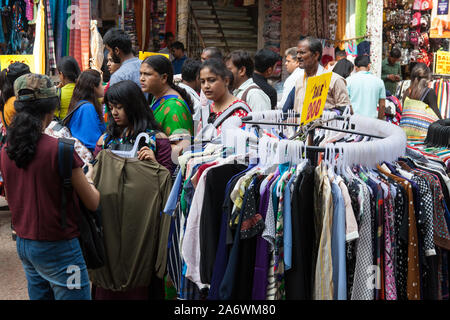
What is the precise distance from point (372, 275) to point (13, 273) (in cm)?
360

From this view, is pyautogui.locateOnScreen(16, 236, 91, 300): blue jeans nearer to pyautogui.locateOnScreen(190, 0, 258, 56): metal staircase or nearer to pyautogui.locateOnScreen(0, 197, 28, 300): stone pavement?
pyautogui.locateOnScreen(0, 197, 28, 300): stone pavement

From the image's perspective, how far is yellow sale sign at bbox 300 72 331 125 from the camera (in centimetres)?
302

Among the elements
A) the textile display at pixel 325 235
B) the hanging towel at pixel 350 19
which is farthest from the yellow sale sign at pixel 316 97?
the hanging towel at pixel 350 19

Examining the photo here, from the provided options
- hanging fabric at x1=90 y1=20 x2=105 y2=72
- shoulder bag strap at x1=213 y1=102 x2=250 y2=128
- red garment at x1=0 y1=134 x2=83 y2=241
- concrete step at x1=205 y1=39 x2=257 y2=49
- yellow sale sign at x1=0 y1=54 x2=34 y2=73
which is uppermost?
concrete step at x1=205 y1=39 x2=257 y2=49

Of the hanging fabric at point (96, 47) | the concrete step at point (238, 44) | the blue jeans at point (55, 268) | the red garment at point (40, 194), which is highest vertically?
the concrete step at point (238, 44)

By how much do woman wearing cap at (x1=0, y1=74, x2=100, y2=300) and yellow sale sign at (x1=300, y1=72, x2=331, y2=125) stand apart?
4.29 feet

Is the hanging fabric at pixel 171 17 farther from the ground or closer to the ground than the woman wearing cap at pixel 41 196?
farther from the ground

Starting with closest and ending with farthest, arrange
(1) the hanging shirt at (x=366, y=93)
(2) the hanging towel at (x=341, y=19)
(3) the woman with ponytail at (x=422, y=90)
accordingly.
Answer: (3) the woman with ponytail at (x=422, y=90) < (1) the hanging shirt at (x=366, y=93) < (2) the hanging towel at (x=341, y=19)

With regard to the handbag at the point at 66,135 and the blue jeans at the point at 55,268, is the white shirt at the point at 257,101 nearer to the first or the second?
the handbag at the point at 66,135

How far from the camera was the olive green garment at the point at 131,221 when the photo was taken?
349 centimetres

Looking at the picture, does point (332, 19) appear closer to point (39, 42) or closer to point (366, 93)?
point (366, 93)

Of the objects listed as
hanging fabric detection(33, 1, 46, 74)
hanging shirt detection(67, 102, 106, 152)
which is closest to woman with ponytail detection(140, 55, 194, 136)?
hanging shirt detection(67, 102, 106, 152)

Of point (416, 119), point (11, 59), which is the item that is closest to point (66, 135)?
point (11, 59)

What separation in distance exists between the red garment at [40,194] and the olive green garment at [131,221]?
27.2 inches
